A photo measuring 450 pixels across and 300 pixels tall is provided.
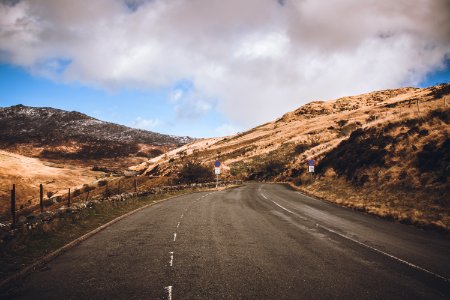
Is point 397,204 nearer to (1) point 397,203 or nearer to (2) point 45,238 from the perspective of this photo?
(1) point 397,203

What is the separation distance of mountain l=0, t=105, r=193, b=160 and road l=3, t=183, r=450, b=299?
115011 mm

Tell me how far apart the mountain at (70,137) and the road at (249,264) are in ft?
377

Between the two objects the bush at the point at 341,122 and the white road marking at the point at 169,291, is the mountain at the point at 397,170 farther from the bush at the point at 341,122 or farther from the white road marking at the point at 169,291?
the bush at the point at 341,122

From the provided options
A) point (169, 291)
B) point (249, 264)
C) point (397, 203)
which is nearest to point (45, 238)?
point (169, 291)

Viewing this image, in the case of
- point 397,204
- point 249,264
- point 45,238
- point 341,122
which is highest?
point 341,122

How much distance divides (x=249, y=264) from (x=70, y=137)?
148m

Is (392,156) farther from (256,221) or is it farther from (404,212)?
(256,221)

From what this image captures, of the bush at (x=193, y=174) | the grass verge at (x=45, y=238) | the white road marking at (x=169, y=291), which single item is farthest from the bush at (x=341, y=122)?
the white road marking at (x=169, y=291)

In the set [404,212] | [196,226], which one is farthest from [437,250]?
[196,226]

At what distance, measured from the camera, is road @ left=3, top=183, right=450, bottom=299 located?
626 cm

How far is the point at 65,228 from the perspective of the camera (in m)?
12.5

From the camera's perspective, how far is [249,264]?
802 cm

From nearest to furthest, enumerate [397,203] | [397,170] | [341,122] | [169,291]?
1. [169,291]
2. [397,203]
3. [397,170]
4. [341,122]

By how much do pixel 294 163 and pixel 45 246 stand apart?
4914 cm
